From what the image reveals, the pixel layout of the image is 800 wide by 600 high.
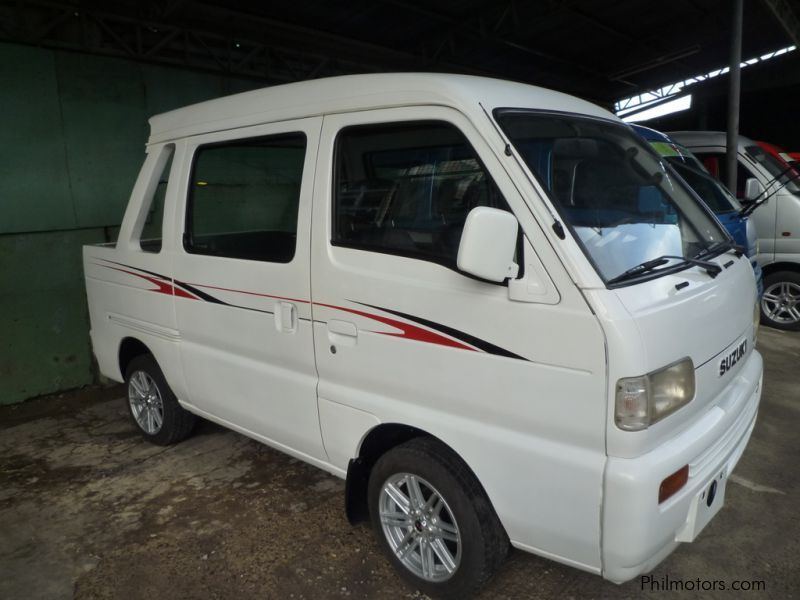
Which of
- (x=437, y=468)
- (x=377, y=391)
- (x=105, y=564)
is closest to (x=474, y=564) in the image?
(x=437, y=468)

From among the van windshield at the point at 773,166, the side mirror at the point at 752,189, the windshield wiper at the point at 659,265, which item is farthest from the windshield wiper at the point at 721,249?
the van windshield at the point at 773,166

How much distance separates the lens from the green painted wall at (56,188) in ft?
16.3

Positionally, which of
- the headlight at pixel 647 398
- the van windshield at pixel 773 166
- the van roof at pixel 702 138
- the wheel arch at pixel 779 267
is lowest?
the wheel arch at pixel 779 267

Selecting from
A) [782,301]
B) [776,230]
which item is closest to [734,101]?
[776,230]

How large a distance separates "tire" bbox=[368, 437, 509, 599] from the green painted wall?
4.11m

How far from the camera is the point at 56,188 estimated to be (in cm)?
521

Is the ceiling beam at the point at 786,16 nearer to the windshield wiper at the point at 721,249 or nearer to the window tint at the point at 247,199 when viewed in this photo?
the windshield wiper at the point at 721,249

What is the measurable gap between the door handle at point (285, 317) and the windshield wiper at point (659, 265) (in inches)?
56.0

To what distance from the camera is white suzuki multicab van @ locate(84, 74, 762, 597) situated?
6.25 feet

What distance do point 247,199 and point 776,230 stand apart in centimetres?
624

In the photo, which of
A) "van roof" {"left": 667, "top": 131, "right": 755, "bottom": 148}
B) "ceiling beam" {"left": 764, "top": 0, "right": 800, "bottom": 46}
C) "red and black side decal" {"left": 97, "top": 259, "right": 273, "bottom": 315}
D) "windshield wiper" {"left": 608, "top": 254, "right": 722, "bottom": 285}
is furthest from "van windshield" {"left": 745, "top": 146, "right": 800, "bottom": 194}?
"red and black side decal" {"left": 97, "top": 259, "right": 273, "bottom": 315}

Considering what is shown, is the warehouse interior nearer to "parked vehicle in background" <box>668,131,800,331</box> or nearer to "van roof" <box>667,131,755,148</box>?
"parked vehicle in background" <box>668,131,800,331</box>

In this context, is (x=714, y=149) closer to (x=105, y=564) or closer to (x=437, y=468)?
(x=437, y=468)

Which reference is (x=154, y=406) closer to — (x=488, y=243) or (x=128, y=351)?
(x=128, y=351)
